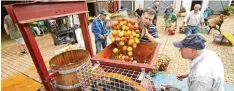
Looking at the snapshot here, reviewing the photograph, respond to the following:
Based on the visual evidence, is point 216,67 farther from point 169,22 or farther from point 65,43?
point 169,22

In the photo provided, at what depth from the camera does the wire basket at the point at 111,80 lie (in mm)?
1434

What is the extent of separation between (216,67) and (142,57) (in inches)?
37.7

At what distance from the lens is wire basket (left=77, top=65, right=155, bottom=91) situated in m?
1.43

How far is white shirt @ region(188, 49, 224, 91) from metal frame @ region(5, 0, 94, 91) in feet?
4.79

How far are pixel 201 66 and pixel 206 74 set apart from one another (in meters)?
0.10

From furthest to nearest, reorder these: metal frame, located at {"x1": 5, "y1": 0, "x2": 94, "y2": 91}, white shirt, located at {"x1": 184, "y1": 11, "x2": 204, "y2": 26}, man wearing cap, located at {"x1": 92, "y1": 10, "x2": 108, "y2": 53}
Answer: white shirt, located at {"x1": 184, "y1": 11, "x2": 204, "y2": 26} < man wearing cap, located at {"x1": 92, "y1": 10, "x2": 108, "y2": 53} < metal frame, located at {"x1": 5, "y1": 0, "x2": 94, "y2": 91}

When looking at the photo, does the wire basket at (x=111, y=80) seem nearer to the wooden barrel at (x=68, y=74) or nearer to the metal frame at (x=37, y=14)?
the wooden barrel at (x=68, y=74)

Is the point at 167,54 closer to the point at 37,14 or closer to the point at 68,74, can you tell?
the point at 68,74

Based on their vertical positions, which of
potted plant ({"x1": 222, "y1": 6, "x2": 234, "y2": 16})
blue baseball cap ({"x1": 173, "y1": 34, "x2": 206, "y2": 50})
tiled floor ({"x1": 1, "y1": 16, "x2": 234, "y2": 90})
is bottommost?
tiled floor ({"x1": 1, "y1": 16, "x2": 234, "y2": 90})

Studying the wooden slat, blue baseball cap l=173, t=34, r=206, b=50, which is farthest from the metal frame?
blue baseball cap l=173, t=34, r=206, b=50

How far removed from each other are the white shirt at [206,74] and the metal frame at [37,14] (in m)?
1.46

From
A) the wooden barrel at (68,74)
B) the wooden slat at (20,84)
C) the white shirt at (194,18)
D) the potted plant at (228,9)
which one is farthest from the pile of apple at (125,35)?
the potted plant at (228,9)

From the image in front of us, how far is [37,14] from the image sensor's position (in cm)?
129

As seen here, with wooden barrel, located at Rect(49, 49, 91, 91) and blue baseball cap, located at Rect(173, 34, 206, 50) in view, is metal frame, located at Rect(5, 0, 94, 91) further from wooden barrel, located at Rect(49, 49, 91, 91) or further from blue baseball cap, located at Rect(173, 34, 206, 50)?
blue baseball cap, located at Rect(173, 34, 206, 50)
